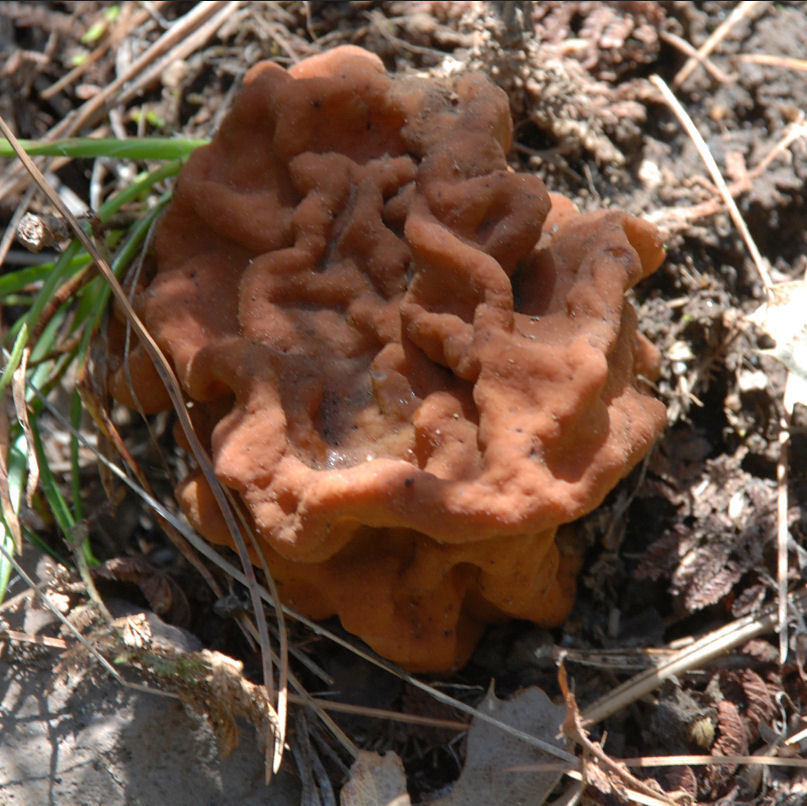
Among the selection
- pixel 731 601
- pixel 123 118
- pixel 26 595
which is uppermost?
pixel 123 118

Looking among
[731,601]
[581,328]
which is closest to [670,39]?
[581,328]

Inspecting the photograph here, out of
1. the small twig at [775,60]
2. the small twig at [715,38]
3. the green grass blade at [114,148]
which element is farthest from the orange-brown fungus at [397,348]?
the small twig at [775,60]

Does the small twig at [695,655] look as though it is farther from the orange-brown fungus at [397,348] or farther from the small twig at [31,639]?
the small twig at [31,639]

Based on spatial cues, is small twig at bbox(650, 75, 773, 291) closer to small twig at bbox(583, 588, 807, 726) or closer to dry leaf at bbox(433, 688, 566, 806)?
small twig at bbox(583, 588, 807, 726)

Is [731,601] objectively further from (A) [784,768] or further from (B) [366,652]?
(B) [366,652]

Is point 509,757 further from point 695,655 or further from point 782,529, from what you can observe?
point 782,529
